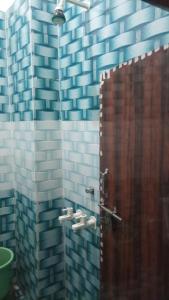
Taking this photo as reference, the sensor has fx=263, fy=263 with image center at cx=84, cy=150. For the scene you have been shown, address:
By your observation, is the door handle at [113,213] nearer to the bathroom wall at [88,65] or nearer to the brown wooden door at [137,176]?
the brown wooden door at [137,176]

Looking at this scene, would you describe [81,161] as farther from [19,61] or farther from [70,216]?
[19,61]

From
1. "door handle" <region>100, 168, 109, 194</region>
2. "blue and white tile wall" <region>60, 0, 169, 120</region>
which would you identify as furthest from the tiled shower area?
"door handle" <region>100, 168, 109, 194</region>

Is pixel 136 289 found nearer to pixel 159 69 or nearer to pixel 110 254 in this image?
pixel 110 254

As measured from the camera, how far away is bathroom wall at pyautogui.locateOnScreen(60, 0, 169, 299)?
3.65 ft

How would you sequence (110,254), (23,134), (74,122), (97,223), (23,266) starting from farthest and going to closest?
(23,266)
(23,134)
(74,122)
(97,223)
(110,254)

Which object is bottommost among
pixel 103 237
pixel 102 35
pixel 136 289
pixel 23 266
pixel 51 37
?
pixel 23 266

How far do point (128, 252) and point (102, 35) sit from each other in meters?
1.05

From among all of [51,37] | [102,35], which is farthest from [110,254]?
[51,37]

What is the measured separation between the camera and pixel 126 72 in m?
1.06

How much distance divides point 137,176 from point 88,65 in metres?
0.74

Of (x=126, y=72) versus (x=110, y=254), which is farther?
(x=110, y=254)

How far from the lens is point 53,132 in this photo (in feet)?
5.82

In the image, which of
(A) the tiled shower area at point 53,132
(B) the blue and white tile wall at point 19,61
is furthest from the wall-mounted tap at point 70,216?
(B) the blue and white tile wall at point 19,61

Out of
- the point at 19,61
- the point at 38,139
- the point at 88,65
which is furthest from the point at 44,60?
the point at 38,139
